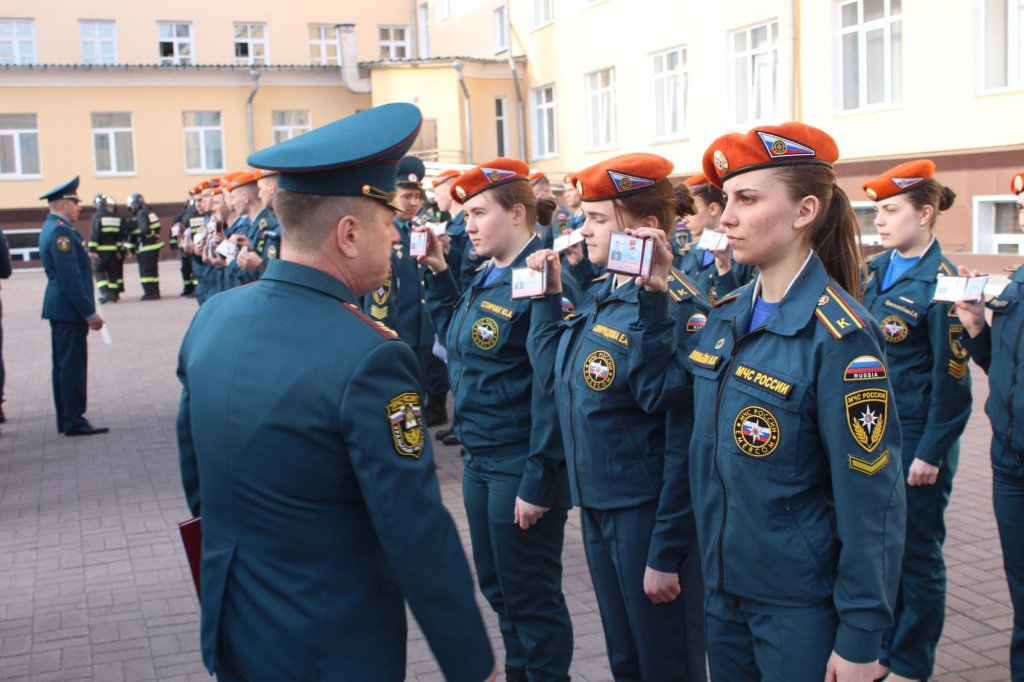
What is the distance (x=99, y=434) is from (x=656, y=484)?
799cm

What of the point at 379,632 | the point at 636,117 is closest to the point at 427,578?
the point at 379,632

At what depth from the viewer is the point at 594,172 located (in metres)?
3.71

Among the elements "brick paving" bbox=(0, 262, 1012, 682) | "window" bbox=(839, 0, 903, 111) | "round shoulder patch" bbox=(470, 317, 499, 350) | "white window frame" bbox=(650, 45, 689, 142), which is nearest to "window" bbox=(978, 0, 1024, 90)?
"window" bbox=(839, 0, 903, 111)

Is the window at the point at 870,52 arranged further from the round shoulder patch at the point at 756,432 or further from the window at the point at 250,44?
the window at the point at 250,44

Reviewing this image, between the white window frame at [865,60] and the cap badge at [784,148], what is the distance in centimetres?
1533

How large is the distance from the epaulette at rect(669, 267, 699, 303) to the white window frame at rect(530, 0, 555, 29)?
26.3 meters

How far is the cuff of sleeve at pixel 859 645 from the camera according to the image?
2523 millimetres

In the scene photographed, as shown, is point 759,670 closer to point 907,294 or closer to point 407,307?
point 907,294

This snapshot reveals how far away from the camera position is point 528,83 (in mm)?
30906

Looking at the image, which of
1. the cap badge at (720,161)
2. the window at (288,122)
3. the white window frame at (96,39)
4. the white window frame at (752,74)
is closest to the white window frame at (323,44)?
the window at (288,122)

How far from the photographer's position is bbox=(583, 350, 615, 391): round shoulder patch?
3.48m

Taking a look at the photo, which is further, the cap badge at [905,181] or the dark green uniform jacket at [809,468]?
the cap badge at [905,181]

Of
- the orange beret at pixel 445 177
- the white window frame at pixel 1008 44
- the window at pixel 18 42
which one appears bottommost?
the orange beret at pixel 445 177

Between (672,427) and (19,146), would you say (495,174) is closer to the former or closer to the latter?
(672,427)
